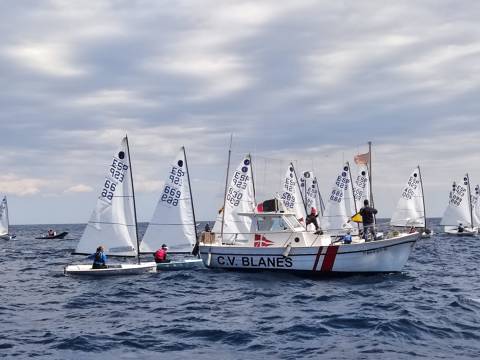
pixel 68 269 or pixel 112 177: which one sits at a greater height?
pixel 112 177

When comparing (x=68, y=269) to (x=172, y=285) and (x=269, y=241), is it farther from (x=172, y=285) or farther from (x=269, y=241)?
(x=269, y=241)

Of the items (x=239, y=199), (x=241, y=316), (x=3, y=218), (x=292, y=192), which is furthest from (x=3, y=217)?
(x=241, y=316)

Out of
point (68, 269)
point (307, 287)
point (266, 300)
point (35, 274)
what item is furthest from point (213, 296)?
point (35, 274)

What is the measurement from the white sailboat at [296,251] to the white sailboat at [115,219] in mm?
4386

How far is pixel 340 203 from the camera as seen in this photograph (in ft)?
205

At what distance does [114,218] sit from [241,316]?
14646mm

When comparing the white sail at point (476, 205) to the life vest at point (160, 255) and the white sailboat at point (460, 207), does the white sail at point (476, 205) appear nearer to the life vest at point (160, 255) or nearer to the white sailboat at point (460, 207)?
the white sailboat at point (460, 207)

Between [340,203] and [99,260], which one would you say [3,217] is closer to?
[340,203]

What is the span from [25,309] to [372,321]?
13.3 m

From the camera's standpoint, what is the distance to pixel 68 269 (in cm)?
3159

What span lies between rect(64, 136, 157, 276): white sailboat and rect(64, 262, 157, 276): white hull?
1.16 metres

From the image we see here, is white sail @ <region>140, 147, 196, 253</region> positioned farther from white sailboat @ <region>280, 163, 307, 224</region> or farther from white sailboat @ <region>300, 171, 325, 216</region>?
white sailboat @ <region>300, 171, 325, 216</region>

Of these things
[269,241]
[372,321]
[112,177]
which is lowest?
[372,321]

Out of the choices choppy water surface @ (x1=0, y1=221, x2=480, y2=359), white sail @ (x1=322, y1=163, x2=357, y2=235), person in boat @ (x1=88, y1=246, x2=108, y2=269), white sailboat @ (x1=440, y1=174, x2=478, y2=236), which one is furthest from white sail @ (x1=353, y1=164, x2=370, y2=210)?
person in boat @ (x1=88, y1=246, x2=108, y2=269)
